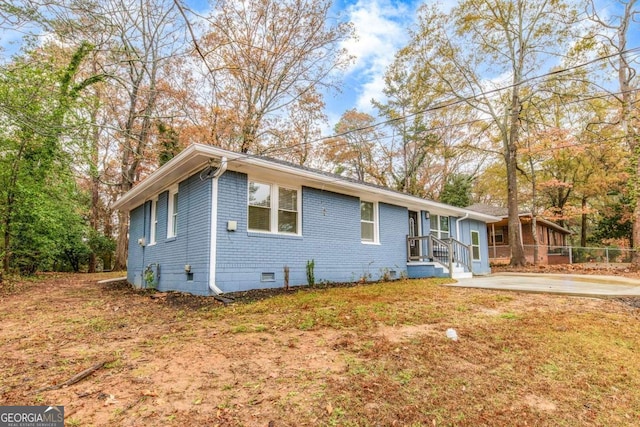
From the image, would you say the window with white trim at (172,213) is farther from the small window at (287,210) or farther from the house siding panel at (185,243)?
the small window at (287,210)

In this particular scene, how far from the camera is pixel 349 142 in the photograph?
22672 millimetres

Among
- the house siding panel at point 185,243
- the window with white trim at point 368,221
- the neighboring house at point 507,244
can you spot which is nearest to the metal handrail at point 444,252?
the window with white trim at point 368,221

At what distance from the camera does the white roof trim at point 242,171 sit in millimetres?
6613

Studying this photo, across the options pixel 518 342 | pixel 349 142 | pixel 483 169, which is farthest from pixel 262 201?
pixel 483 169

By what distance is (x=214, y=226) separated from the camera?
666cm

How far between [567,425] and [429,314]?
282 centimetres

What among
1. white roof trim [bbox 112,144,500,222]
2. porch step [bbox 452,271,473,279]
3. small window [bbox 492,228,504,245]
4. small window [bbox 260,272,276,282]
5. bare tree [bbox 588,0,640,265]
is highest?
bare tree [bbox 588,0,640,265]

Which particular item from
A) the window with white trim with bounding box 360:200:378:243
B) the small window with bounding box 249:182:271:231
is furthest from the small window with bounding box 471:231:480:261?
the small window with bounding box 249:182:271:231

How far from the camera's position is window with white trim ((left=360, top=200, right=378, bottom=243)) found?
403 inches

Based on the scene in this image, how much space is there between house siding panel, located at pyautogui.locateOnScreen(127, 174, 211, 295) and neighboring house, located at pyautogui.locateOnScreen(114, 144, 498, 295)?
0.02m

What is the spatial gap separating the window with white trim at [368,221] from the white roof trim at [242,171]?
0.87 ft

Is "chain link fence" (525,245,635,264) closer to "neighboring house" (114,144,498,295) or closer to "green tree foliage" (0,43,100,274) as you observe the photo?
"neighboring house" (114,144,498,295)

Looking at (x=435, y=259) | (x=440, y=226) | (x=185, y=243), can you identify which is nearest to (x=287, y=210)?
(x=185, y=243)

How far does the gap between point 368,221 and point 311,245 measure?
106 inches
